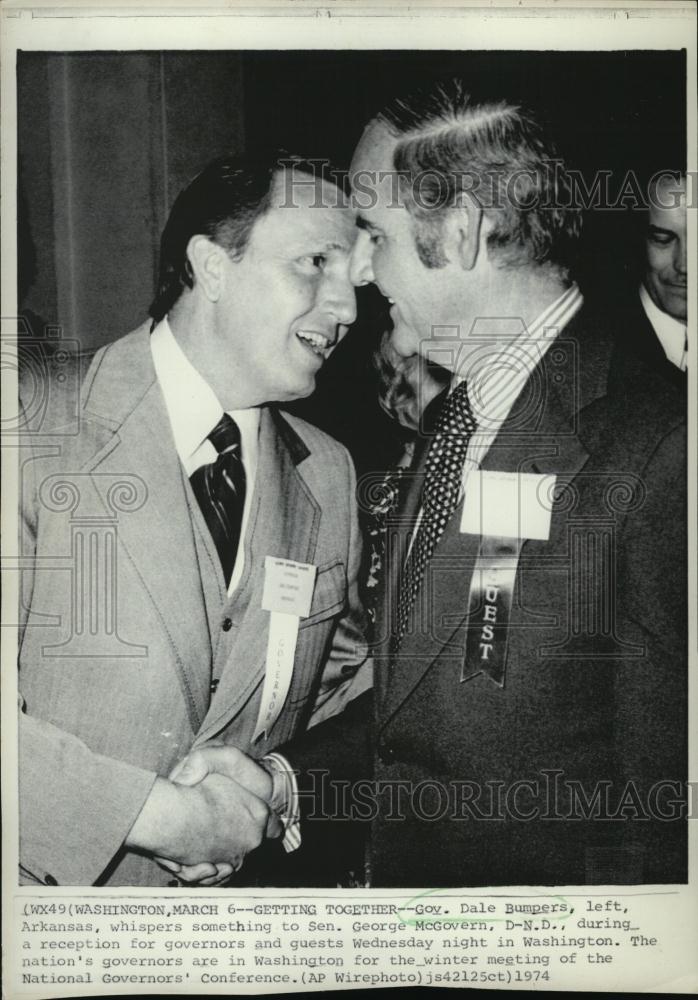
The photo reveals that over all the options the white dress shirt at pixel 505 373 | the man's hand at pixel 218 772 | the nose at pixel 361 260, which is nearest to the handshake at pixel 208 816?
the man's hand at pixel 218 772

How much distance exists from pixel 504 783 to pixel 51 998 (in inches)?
43.3

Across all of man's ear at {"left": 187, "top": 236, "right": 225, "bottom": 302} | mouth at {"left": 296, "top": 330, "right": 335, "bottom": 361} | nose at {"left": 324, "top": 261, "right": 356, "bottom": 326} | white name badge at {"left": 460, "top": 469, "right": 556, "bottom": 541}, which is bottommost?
white name badge at {"left": 460, "top": 469, "right": 556, "bottom": 541}

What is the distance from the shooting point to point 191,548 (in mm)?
2330

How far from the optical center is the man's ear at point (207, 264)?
91.6 inches

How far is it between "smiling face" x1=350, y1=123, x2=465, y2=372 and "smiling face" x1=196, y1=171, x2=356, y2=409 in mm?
41

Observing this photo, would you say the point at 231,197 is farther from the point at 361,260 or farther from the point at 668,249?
the point at 668,249

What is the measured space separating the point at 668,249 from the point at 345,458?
843 millimetres

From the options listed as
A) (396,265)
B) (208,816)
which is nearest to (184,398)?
(396,265)

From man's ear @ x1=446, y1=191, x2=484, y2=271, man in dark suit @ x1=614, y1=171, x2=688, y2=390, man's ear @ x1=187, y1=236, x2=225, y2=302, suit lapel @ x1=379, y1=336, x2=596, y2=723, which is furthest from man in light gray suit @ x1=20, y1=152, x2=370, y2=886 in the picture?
man in dark suit @ x1=614, y1=171, x2=688, y2=390

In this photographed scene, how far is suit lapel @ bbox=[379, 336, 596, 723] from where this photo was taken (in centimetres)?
235

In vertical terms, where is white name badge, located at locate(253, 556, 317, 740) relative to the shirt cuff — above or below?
above

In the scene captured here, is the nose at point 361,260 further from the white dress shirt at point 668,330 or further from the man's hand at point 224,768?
the man's hand at point 224,768

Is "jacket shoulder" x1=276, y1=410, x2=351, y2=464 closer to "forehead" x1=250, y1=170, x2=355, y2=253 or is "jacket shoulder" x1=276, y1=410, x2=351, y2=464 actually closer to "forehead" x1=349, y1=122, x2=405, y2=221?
"forehead" x1=250, y1=170, x2=355, y2=253

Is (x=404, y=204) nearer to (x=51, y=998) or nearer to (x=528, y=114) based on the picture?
(x=528, y=114)
